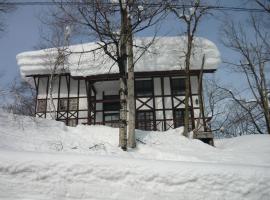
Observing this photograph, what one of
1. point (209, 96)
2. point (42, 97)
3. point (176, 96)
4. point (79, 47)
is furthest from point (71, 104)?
point (209, 96)

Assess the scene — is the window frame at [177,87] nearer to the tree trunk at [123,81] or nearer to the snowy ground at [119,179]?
the tree trunk at [123,81]

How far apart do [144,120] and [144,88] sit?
6.53ft

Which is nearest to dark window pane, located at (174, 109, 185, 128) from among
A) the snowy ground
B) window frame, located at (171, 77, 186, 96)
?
window frame, located at (171, 77, 186, 96)

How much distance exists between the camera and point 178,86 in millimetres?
18531

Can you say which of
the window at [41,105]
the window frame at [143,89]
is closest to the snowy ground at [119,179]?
the window frame at [143,89]

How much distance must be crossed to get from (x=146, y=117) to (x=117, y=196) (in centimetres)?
1376

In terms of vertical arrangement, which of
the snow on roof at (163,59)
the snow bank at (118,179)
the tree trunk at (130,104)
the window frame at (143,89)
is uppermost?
the snow on roof at (163,59)

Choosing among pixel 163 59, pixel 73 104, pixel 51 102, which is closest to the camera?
pixel 163 59

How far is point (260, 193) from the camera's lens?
465 cm

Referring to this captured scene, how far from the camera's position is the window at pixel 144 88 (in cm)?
1842

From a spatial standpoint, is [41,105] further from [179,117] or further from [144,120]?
[179,117]

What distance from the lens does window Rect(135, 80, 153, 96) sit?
1842 cm

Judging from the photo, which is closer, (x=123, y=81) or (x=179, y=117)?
(x=123, y=81)

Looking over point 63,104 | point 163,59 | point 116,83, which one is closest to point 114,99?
point 116,83
